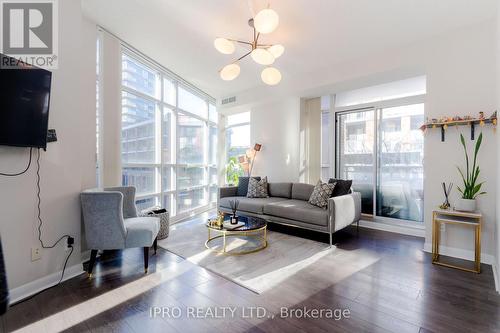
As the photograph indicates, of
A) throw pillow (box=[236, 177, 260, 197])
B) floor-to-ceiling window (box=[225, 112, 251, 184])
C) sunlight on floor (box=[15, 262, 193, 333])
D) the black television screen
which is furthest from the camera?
floor-to-ceiling window (box=[225, 112, 251, 184])

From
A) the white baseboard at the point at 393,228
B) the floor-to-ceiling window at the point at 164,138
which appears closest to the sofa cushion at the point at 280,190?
the white baseboard at the point at 393,228

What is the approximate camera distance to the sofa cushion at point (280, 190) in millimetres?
4779

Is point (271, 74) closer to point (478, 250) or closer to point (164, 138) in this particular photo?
point (164, 138)

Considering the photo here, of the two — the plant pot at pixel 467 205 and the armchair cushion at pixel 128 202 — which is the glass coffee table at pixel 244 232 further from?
the plant pot at pixel 467 205

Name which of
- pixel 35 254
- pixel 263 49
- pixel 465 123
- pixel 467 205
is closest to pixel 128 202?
pixel 35 254

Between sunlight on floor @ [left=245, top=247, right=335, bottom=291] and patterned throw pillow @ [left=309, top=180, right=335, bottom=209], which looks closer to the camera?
sunlight on floor @ [left=245, top=247, right=335, bottom=291]

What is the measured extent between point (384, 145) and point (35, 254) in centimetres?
499

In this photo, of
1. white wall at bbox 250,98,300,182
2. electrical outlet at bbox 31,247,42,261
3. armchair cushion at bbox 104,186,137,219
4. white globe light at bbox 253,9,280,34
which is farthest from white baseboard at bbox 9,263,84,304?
white wall at bbox 250,98,300,182

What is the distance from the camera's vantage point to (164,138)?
15.0 feet

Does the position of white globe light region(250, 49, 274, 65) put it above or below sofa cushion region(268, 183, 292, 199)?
above

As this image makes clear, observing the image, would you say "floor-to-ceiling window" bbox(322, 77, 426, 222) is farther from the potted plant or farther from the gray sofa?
the potted plant

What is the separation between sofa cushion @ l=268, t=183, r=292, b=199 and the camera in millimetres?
4779

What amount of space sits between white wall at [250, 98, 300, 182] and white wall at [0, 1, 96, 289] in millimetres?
3596

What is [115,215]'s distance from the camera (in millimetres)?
2473
